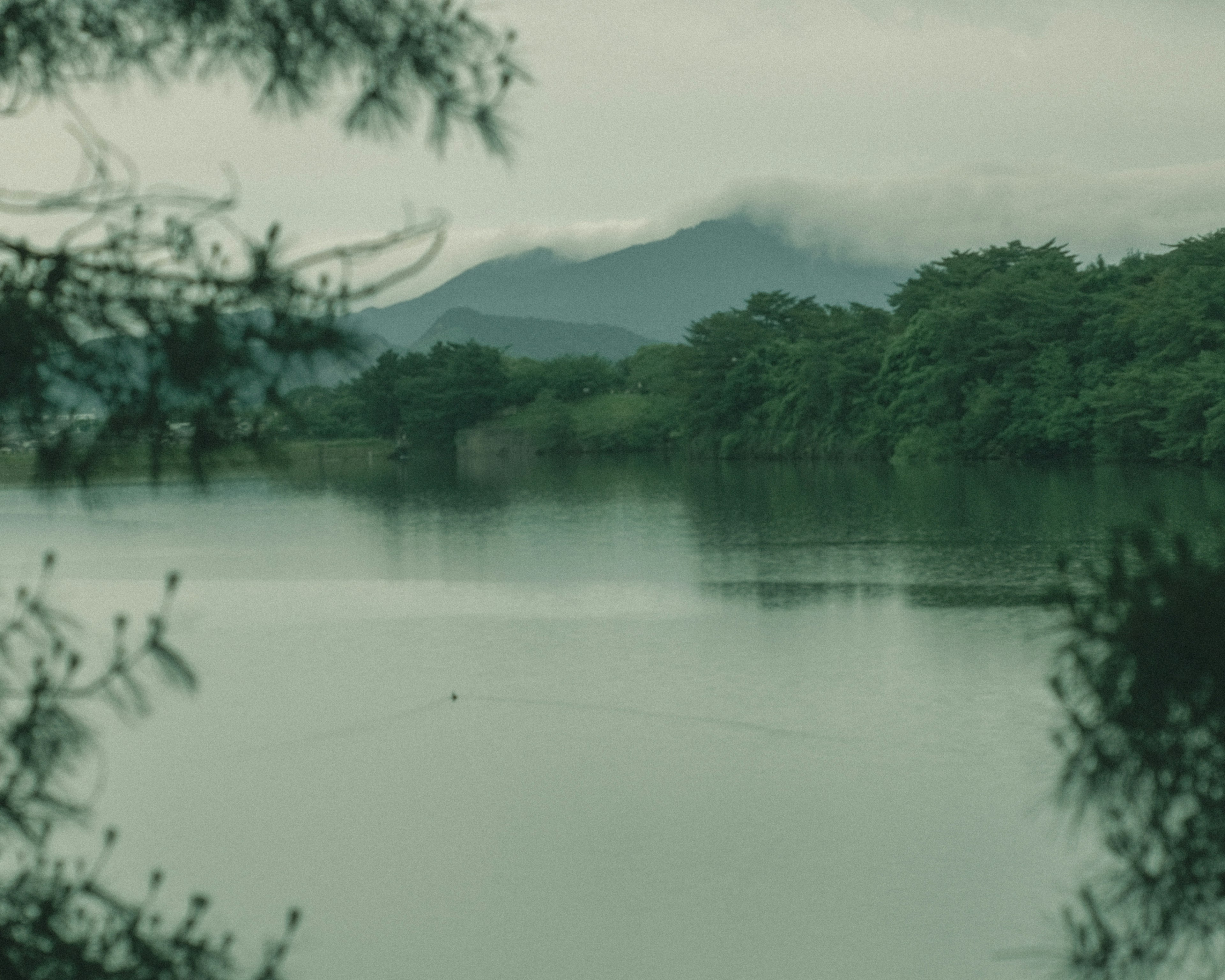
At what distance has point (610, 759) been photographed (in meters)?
10.1

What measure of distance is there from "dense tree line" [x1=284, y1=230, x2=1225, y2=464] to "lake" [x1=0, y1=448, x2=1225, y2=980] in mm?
12122

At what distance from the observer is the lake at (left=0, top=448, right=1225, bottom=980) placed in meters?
7.20

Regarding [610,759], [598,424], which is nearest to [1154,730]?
[610,759]

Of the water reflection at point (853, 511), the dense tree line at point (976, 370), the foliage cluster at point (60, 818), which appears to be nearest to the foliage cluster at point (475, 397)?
the dense tree line at point (976, 370)

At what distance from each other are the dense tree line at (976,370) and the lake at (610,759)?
1212cm

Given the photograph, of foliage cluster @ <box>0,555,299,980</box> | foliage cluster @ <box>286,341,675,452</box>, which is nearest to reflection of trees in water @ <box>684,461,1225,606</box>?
foliage cluster @ <box>0,555,299,980</box>

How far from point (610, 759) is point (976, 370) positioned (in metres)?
31.6

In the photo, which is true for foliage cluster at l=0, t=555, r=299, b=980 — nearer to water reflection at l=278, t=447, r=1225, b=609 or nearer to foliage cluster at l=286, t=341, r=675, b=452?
water reflection at l=278, t=447, r=1225, b=609

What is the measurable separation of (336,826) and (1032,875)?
3897 millimetres

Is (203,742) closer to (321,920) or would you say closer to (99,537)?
(321,920)

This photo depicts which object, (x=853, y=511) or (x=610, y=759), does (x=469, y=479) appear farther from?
(x=610, y=759)

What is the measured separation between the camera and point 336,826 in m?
8.86

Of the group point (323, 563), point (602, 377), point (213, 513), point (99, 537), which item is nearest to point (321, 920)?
point (323, 563)

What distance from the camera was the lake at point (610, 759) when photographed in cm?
720
